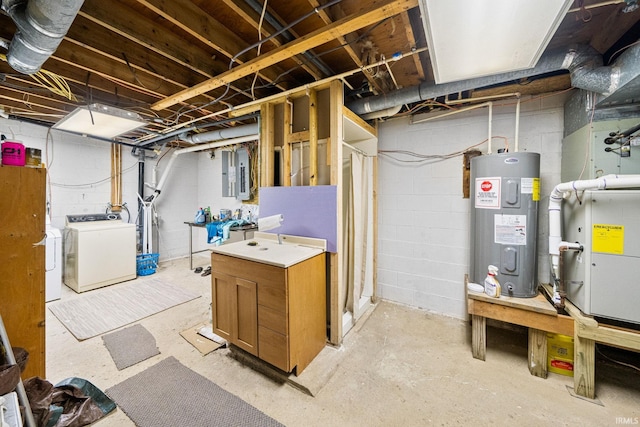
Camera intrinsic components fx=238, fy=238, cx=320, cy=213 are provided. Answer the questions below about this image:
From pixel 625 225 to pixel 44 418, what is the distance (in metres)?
3.60

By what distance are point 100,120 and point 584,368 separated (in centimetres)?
509

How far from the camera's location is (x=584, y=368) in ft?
5.45

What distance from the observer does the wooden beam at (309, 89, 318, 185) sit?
2221 mm

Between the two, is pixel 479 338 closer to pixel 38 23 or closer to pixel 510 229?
pixel 510 229

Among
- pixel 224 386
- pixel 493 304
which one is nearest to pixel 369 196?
pixel 493 304

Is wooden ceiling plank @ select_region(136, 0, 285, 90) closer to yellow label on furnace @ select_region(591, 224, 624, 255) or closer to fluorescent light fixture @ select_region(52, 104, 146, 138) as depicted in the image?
fluorescent light fixture @ select_region(52, 104, 146, 138)

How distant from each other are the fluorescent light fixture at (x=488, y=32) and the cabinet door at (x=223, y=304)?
2165 millimetres

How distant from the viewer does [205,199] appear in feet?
17.6

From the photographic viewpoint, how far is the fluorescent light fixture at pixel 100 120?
249cm

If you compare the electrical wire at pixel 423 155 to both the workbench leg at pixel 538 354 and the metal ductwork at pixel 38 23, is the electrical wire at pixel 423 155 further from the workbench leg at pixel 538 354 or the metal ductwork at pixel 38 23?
the metal ductwork at pixel 38 23

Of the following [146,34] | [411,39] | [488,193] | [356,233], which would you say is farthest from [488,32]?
[146,34]

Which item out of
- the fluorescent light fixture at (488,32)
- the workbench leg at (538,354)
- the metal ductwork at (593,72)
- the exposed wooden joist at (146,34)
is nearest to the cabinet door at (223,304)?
the exposed wooden joist at (146,34)

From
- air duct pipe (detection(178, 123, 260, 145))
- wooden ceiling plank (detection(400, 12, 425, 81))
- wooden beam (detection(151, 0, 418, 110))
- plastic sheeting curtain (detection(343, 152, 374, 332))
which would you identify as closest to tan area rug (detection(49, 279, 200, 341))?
plastic sheeting curtain (detection(343, 152, 374, 332))

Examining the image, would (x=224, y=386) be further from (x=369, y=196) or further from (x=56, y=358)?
(x=369, y=196)
